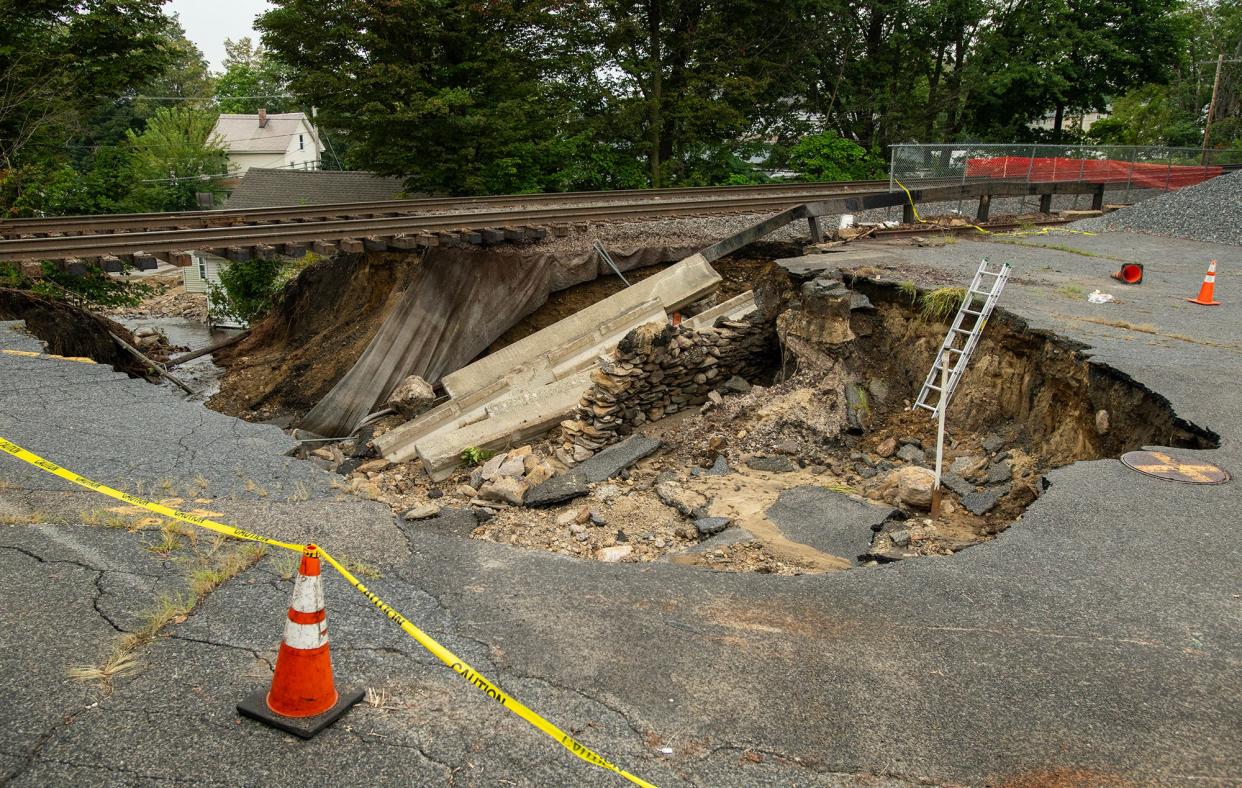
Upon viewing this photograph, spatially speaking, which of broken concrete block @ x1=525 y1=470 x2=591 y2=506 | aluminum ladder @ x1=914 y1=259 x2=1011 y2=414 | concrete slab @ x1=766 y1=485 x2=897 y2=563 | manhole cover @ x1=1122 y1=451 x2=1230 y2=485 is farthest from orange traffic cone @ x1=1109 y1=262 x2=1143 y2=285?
broken concrete block @ x1=525 y1=470 x2=591 y2=506

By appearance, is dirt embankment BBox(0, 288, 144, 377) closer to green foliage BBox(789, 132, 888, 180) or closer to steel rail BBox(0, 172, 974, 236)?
steel rail BBox(0, 172, 974, 236)

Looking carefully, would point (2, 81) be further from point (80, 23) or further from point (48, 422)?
point (48, 422)

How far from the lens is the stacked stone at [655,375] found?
10320 millimetres

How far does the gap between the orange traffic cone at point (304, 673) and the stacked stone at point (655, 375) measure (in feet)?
22.1

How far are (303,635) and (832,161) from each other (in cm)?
2638

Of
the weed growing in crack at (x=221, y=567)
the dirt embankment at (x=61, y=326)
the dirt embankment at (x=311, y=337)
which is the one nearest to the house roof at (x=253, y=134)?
the dirt embankment at (x=311, y=337)

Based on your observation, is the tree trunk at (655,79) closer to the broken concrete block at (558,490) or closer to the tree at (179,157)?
the broken concrete block at (558,490)

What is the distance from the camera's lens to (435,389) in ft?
43.1

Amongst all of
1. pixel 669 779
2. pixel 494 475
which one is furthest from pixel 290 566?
pixel 494 475

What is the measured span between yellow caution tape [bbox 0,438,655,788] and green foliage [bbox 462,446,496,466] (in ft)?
15.6

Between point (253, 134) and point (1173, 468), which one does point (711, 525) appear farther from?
point (253, 134)

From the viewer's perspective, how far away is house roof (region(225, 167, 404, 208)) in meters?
30.8

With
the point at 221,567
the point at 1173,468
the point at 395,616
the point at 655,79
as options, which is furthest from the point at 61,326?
the point at 655,79

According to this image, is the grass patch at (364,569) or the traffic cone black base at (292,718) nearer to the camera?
the traffic cone black base at (292,718)
